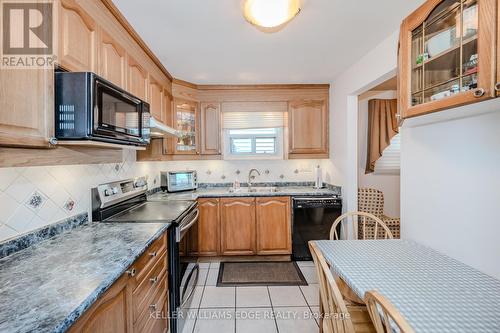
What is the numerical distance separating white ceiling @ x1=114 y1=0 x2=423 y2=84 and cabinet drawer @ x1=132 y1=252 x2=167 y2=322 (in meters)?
1.72

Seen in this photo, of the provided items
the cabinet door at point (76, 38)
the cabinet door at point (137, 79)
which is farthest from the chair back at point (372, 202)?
the cabinet door at point (76, 38)

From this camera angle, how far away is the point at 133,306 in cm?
119

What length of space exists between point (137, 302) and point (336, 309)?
101cm

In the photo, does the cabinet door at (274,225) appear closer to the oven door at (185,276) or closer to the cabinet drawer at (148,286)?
the oven door at (185,276)

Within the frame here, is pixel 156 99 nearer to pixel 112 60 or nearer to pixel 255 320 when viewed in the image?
pixel 112 60

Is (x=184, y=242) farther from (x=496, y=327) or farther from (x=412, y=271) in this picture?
(x=496, y=327)

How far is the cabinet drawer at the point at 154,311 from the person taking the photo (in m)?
1.28

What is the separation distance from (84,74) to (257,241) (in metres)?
2.56

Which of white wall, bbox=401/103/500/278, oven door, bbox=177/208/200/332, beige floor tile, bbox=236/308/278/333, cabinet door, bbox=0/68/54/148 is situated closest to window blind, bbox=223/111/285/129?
oven door, bbox=177/208/200/332

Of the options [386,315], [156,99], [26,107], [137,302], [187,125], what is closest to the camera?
[386,315]

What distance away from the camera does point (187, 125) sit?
10.8ft

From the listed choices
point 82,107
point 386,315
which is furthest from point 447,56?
point 82,107

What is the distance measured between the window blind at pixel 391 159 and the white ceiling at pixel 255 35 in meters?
1.58

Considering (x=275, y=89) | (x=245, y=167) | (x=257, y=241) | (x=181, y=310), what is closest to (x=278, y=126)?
(x=275, y=89)
